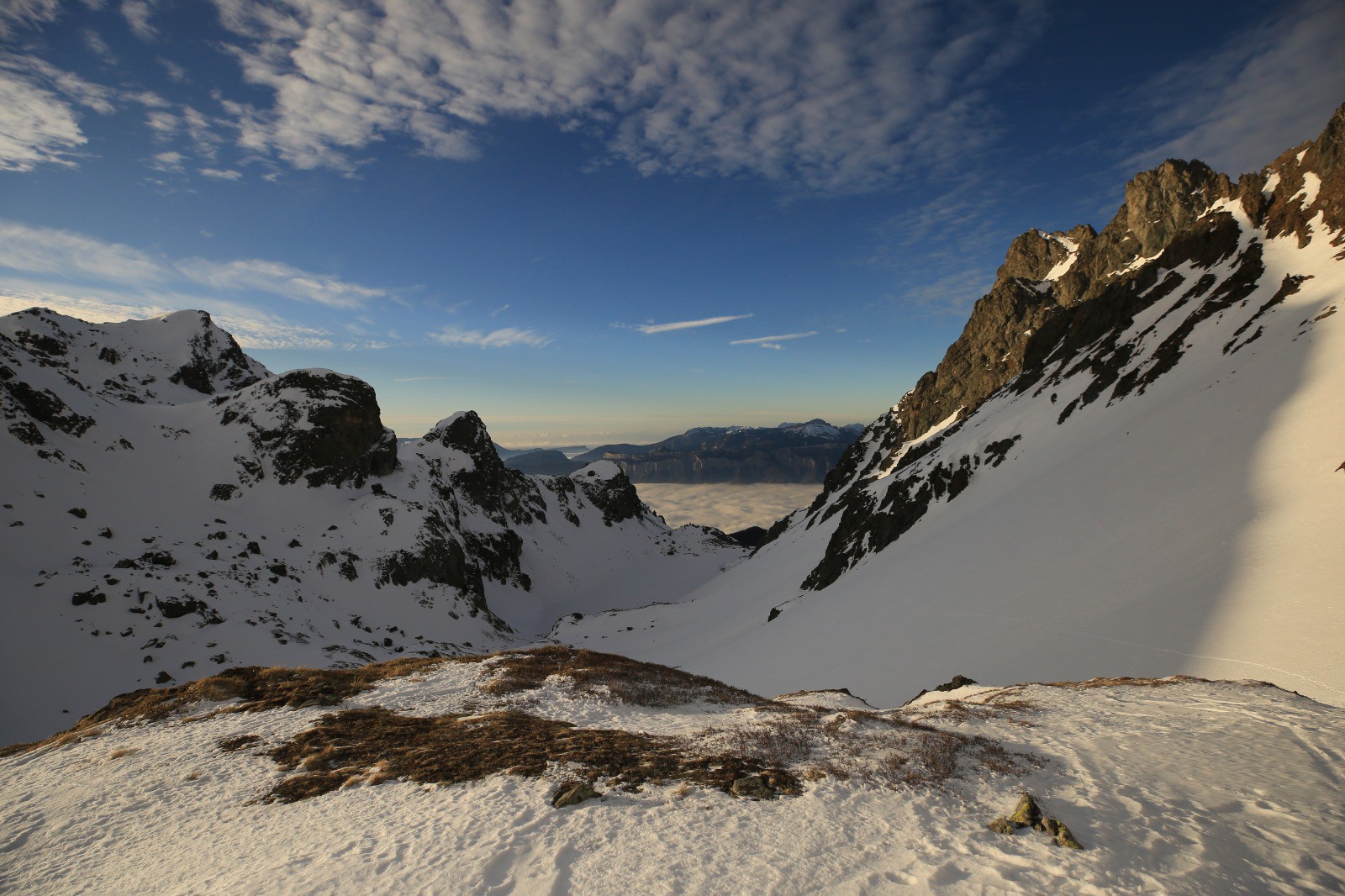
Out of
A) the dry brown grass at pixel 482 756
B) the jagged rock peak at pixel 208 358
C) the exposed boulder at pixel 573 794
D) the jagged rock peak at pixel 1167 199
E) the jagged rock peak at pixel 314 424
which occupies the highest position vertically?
the jagged rock peak at pixel 1167 199

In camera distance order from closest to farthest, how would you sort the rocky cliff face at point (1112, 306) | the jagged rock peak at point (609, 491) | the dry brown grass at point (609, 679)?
the dry brown grass at point (609, 679)
the rocky cliff face at point (1112, 306)
the jagged rock peak at point (609, 491)

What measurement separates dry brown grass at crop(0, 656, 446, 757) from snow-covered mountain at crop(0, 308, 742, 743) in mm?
19815

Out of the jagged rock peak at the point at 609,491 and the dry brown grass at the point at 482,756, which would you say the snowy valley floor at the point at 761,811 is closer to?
the dry brown grass at the point at 482,756

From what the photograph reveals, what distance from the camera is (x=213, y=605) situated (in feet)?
132

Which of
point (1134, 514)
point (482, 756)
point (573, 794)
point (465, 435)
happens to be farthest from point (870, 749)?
point (465, 435)

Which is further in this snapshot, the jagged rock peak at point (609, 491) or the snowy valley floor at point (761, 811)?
the jagged rock peak at point (609, 491)

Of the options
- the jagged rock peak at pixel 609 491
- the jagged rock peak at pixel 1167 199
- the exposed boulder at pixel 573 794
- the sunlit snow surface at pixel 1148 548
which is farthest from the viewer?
the jagged rock peak at pixel 609 491

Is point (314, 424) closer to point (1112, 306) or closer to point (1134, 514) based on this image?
point (1134, 514)

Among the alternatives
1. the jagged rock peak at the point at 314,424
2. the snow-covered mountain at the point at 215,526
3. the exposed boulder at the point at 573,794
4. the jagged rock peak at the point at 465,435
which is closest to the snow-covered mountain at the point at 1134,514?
the exposed boulder at the point at 573,794

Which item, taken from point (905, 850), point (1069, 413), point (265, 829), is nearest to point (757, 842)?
point (905, 850)

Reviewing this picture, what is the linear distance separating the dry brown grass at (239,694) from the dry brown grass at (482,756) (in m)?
3.13

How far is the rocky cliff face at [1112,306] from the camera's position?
40062mm

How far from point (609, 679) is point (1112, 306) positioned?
6903 centimetres

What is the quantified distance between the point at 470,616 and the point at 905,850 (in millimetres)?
64076
